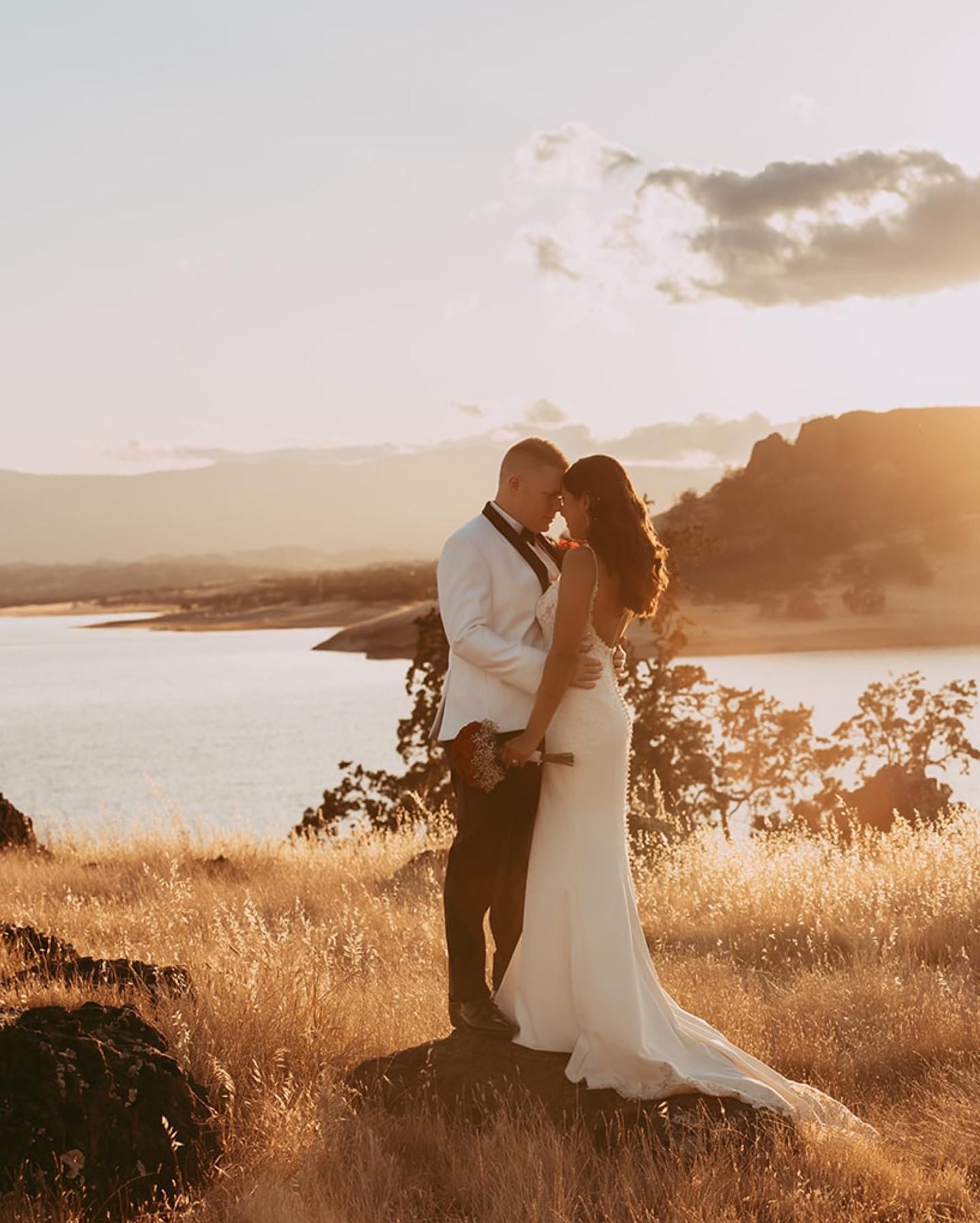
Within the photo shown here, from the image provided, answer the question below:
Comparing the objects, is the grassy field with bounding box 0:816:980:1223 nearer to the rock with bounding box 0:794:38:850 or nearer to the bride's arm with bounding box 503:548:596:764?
the bride's arm with bounding box 503:548:596:764

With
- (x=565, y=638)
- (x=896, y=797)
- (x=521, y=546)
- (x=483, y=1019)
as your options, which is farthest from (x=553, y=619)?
(x=896, y=797)

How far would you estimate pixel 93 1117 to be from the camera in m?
3.87

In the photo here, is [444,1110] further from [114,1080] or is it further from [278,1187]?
[114,1080]

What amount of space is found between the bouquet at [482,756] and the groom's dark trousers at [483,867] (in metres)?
0.15

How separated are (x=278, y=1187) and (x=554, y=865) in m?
1.61

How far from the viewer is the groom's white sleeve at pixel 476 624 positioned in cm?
486

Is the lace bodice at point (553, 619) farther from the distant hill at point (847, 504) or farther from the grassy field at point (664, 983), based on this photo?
the distant hill at point (847, 504)

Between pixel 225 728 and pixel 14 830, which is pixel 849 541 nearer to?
pixel 225 728

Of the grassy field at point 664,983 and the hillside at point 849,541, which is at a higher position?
the hillside at point 849,541

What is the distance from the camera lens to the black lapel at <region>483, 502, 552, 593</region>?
5.05 metres

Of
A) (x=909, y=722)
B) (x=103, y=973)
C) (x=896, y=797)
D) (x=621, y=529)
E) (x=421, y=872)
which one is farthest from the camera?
(x=909, y=722)

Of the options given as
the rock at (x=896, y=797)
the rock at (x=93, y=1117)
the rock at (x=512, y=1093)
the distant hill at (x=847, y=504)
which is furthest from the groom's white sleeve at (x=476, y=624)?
the distant hill at (x=847, y=504)

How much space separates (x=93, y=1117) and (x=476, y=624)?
7.03 feet

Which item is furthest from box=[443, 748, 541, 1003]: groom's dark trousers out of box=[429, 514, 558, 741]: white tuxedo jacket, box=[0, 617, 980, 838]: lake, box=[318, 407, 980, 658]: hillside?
box=[318, 407, 980, 658]: hillside
